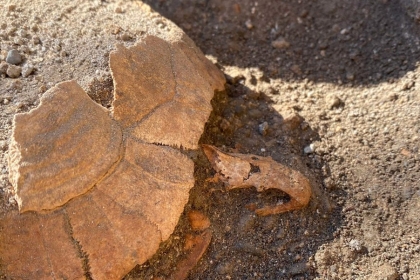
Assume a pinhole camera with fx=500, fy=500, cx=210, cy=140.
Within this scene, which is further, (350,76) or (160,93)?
(350,76)

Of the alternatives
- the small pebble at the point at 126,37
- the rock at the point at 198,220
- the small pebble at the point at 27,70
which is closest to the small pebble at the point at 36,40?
the small pebble at the point at 27,70

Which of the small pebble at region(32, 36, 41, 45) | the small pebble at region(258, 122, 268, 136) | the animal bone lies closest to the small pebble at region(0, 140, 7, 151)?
the small pebble at region(32, 36, 41, 45)

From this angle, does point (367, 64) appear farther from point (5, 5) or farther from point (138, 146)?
point (5, 5)

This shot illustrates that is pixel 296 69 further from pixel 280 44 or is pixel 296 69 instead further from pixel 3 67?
pixel 3 67

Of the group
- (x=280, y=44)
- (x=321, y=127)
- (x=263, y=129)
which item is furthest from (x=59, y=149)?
(x=280, y=44)

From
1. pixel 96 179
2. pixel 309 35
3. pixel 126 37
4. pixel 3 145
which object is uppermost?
pixel 309 35

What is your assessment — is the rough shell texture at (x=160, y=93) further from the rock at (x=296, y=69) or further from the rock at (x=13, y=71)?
the rock at (x=296, y=69)

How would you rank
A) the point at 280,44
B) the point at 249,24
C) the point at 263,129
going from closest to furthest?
the point at 263,129
the point at 280,44
the point at 249,24
